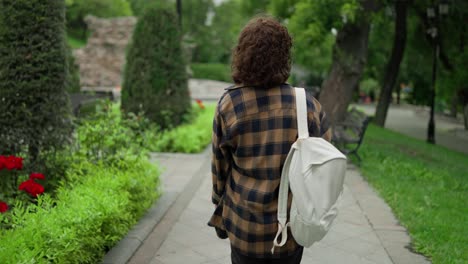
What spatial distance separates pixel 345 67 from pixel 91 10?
43528 mm

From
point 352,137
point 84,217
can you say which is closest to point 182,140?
point 352,137

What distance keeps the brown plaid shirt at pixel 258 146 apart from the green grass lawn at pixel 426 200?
8.89 feet

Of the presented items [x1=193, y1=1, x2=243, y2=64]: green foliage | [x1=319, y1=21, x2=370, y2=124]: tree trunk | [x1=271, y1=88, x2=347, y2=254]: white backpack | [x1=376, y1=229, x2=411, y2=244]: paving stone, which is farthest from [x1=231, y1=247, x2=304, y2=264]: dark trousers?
[x1=193, y1=1, x2=243, y2=64]: green foliage

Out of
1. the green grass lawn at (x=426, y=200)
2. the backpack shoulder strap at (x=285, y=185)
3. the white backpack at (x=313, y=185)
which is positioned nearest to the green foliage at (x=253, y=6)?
the green grass lawn at (x=426, y=200)

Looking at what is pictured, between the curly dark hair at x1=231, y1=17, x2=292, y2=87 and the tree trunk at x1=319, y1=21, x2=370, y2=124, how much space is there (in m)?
9.57

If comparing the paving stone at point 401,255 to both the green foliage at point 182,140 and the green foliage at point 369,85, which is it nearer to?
the green foliage at point 182,140

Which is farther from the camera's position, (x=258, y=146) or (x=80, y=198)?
(x=80, y=198)

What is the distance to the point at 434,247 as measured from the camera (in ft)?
16.2

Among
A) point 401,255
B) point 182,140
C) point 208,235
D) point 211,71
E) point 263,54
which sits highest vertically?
point 263,54

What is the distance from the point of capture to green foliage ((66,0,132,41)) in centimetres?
4975

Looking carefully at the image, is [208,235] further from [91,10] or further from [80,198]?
[91,10]

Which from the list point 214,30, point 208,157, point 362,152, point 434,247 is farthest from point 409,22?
point 214,30

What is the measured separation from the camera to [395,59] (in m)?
20.5

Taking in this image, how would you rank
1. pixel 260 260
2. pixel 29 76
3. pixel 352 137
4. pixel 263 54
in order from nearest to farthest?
pixel 263 54, pixel 260 260, pixel 29 76, pixel 352 137
